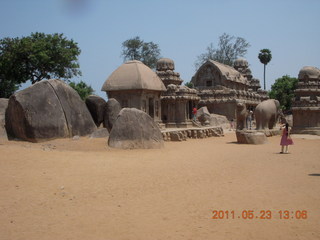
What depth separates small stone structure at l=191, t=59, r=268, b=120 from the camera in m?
29.8

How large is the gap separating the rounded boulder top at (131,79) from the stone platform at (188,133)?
11.2ft

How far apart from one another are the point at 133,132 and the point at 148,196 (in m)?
5.29

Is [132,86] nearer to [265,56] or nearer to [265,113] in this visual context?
Result: [265,113]

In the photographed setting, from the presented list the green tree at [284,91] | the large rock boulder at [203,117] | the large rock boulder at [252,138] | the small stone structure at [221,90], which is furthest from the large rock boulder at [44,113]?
the green tree at [284,91]

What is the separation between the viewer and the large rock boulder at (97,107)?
43.6ft

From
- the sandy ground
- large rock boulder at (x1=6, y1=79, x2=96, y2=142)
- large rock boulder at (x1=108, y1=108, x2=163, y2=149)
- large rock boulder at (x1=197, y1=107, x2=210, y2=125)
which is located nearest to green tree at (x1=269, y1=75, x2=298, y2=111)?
large rock boulder at (x1=197, y1=107, x2=210, y2=125)

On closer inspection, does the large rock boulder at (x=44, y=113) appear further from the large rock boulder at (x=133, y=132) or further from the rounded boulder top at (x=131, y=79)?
the rounded boulder top at (x=131, y=79)

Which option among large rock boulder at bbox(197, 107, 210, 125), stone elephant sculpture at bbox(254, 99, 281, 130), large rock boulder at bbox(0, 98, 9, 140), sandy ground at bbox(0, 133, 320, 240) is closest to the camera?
sandy ground at bbox(0, 133, 320, 240)

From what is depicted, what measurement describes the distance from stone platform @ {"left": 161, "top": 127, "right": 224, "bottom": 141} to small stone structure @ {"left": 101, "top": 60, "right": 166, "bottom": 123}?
3.11 metres

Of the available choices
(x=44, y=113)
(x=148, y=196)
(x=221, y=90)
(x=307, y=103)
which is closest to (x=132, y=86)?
(x=44, y=113)

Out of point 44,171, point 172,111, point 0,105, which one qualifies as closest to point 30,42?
point 172,111

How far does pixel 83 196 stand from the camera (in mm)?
5199

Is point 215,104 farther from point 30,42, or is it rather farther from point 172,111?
point 30,42

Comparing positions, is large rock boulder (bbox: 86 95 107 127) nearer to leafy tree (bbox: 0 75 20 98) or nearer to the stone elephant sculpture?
the stone elephant sculpture
